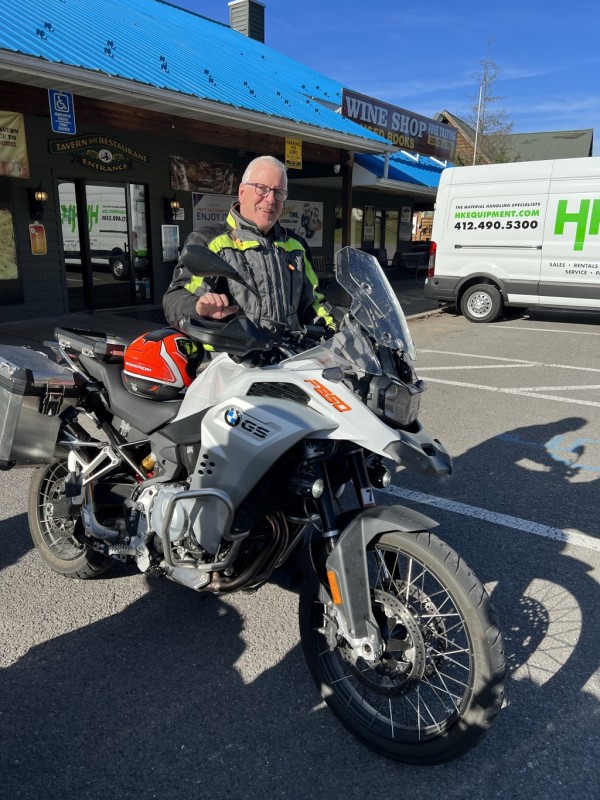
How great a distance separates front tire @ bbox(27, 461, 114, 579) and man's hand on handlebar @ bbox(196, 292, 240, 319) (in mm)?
1333

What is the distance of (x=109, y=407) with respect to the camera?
2.70 metres

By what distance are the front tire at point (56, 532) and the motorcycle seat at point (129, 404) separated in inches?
22.7

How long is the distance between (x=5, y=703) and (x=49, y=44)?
722cm

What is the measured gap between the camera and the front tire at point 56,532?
301cm

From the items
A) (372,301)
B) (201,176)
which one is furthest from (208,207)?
(372,301)

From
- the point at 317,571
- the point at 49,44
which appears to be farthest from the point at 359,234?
the point at 317,571

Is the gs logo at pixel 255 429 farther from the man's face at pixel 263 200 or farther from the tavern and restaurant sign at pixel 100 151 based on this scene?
the tavern and restaurant sign at pixel 100 151

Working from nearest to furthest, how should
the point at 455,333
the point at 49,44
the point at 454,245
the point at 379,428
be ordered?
the point at 379,428, the point at 49,44, the point at 455,333, the point at 454,245

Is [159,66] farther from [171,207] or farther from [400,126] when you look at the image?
[400,126]

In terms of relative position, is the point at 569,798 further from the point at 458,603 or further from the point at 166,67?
the point at 166,67

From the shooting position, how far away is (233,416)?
207 cm

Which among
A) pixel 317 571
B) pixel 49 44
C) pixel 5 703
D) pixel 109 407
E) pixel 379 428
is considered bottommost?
pixel 5 703

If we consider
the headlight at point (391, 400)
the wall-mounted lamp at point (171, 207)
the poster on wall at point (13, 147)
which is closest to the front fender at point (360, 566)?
the headlight at point (391, 400)

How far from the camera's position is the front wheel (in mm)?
1876
